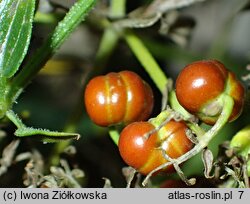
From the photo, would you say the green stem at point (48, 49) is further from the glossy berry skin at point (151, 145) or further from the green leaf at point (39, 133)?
the glossy berry skin at point (151, 145)

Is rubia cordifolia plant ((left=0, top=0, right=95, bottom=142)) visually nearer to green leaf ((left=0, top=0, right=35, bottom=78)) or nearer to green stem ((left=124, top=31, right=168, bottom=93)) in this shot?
green leaf ((left=0, top=0, right=35, bottom=78))

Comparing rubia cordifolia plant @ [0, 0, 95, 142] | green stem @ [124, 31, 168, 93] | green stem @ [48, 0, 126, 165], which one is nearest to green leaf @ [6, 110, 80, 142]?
rubia cordifolia plant @ [0, 0, 95, 142]

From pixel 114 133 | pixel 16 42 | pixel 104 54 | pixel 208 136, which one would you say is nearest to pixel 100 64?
pixel 104 54

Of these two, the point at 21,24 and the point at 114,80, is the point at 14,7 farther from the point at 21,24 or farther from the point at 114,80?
Result: the point at 114,80

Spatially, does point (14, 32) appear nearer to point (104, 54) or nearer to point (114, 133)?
point (114, 133)

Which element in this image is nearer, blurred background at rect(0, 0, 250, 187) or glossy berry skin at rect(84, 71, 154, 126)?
glossy berry skin at rect(84, 71, 154, 126)

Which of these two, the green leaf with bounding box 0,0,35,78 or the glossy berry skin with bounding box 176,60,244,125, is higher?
the green leaf with bounding box 0,0,35,78

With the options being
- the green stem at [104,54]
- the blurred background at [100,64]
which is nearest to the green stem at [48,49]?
the blurred background at [100,64]
